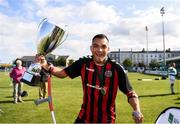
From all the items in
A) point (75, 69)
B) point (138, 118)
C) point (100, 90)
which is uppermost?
point (75, 69)

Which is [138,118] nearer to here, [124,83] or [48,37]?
[124,83]

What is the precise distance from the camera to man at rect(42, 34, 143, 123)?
481cm

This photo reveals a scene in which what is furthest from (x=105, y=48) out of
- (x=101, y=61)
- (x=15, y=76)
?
(x=15, y=76)

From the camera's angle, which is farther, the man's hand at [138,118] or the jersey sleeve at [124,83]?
the jersey sleeve at [124,83]

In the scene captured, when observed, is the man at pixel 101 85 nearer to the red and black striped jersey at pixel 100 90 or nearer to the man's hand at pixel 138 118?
the red and black striped jersey at pixel 100 90

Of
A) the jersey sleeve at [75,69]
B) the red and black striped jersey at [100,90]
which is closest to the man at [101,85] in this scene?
the red and black striped jersey at [100,90]

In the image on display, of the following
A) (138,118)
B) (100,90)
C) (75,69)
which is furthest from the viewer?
(75,69)

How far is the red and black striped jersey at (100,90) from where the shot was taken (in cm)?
487

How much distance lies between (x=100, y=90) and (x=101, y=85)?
79 millimetres

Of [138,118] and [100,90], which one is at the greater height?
[100,90]

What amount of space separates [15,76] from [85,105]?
12.1 m

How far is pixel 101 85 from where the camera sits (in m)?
4.93

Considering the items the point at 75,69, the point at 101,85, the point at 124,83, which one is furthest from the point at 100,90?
the point at 75,69

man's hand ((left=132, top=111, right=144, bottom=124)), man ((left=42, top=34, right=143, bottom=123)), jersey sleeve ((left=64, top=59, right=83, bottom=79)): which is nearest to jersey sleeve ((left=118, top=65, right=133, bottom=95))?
man ((left=42, top=34, right=143, bottom=123))
